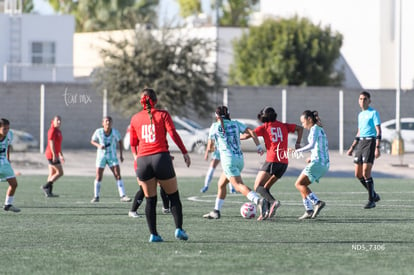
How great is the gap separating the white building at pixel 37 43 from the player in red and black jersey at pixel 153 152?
42013 mm

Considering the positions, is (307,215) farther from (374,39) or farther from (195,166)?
(374,39)

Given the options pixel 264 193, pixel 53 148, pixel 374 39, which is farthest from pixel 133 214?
pixel 374 39

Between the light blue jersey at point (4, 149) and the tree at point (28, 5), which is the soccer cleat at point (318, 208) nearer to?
the light blue jersey at point (4, 149)

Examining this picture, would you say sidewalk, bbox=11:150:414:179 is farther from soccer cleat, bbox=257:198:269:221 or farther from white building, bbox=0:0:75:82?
soccer cleat, bbox=257:198:269:221

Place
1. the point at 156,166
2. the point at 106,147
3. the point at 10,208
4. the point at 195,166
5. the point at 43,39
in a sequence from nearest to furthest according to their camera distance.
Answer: the point at 156,166 < the point at 10,208 < the point at 106,147 < the point at 195,166 < the point at 43,39

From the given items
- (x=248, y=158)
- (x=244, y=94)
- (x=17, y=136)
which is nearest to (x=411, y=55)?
(x=244, y=94)

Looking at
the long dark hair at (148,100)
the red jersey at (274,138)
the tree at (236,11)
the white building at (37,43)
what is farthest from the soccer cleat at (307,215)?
the tree at (236,11)

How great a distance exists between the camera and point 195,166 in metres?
40.6

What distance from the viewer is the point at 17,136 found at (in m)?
43.7

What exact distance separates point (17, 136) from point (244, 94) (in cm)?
1085

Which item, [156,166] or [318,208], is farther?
[318,208]

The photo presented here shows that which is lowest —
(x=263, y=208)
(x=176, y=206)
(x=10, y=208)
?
(x=10, y=208)

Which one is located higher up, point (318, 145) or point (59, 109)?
point (59, 109)

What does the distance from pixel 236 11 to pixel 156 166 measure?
77243 mm
